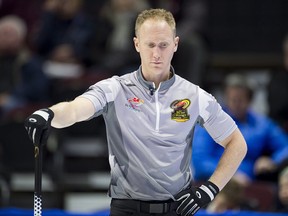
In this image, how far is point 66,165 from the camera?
28.6ft

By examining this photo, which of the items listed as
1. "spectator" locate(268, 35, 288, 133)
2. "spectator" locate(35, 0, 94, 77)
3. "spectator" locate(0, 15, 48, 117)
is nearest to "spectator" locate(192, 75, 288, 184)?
"spectator" locate(268, 35, 288, 133)

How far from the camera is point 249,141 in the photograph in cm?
772

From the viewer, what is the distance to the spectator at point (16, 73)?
8852mm

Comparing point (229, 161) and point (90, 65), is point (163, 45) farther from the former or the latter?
point (90, 65)

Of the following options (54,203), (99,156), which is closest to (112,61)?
(99,156)

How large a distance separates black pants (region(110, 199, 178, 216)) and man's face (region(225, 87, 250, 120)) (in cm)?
358

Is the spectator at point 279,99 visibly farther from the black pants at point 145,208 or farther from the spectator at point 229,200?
the black pants at point 145,208

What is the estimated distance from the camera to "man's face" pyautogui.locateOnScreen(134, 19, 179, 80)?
4.21 m

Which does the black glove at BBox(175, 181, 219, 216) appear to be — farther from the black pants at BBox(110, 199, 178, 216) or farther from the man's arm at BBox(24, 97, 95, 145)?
the man's arm at BBox(24, 97, 95, 145)

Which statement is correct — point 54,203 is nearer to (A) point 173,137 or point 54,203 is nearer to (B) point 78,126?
(B) point 78,126

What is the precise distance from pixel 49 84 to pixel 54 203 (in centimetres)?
155

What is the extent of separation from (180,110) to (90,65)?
5.29 m

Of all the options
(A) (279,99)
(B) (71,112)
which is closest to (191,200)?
(B) (71,112)

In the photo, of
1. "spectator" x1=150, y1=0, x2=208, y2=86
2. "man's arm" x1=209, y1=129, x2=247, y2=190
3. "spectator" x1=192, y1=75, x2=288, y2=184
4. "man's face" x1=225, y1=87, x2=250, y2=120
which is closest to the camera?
"man's arm" x1=209, y1=129, x2=247, y2=190
